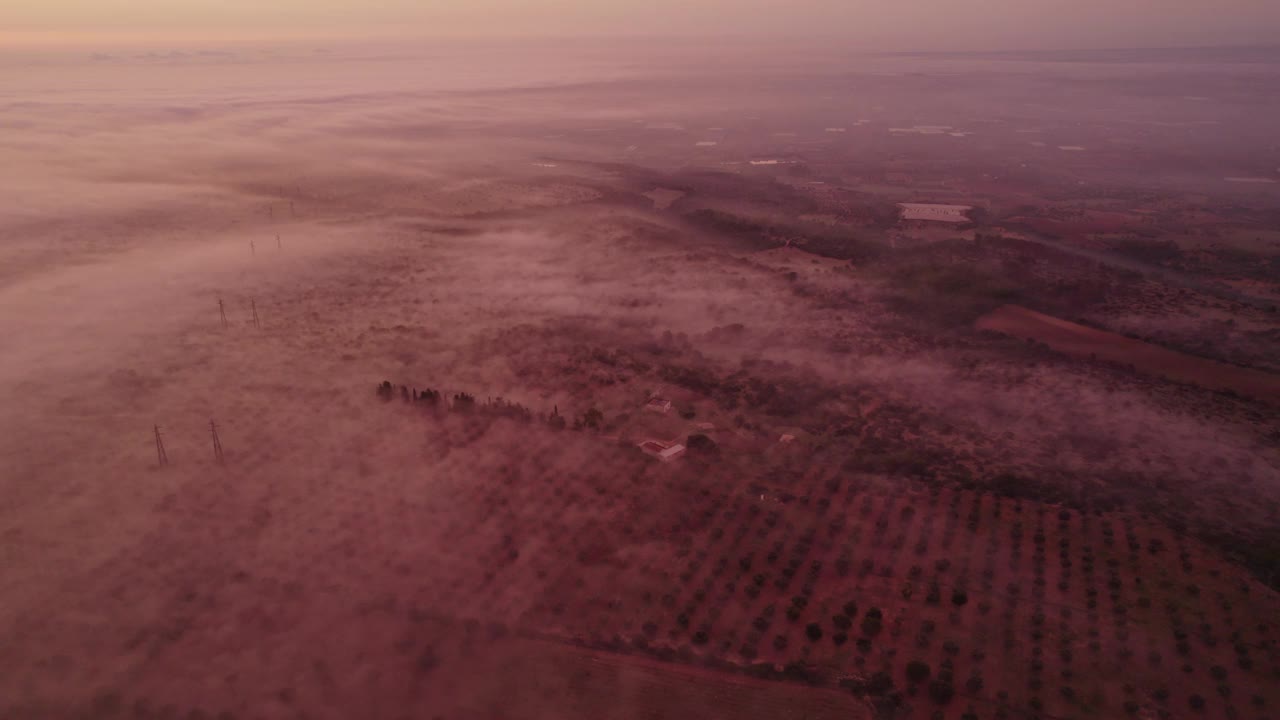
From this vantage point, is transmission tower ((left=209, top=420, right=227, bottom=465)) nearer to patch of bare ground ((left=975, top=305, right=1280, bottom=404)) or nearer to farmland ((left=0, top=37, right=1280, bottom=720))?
farmland ((left=0, top=37, right=1280, bottom=720))

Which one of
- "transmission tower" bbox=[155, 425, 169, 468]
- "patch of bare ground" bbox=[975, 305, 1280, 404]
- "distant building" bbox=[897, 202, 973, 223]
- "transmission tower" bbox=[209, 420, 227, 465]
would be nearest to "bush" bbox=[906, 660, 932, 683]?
"transmission tower" bbox=[209, 420, 227, 465]

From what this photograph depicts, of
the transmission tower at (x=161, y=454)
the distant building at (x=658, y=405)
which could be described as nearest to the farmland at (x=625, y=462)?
the transmission tower at (x=161, y=454)

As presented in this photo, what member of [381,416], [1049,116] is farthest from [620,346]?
[1049,116]

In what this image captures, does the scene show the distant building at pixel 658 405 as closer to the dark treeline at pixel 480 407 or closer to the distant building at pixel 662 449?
the dark treeline at pixel 480 407

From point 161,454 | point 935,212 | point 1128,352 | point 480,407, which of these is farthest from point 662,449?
point 935,212

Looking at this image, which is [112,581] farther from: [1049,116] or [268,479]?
[1049,116]
